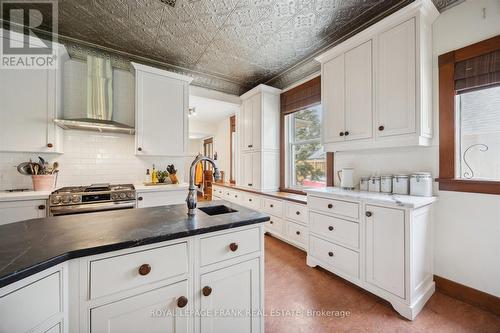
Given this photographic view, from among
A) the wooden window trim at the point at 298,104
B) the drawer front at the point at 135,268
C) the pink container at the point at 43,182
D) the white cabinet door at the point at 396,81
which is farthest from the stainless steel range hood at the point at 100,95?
the white cabinet door at the point at 396,81

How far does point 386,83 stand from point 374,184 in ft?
3.35

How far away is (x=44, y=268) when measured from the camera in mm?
678

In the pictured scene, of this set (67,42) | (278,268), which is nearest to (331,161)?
(278,268)

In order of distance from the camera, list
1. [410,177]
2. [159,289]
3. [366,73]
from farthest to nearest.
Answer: [366,73] < [410,177] < [159,289]

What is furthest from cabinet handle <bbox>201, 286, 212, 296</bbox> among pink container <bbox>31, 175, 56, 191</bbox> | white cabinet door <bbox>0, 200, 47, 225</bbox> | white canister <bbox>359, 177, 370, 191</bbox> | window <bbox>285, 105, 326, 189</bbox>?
pink container <bbox>31, 175, 56, 191</bbox>

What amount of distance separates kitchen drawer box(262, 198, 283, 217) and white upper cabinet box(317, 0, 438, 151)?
1273 mm

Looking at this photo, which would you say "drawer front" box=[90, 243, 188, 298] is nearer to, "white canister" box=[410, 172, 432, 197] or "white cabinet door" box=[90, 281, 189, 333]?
"white cabinet door" box=[90, 281, 189, 333]

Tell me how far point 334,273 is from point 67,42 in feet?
13.7

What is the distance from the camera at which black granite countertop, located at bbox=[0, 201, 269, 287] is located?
27.3 inches

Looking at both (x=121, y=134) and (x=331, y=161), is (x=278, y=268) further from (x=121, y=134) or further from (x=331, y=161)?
(x=121, y=134)

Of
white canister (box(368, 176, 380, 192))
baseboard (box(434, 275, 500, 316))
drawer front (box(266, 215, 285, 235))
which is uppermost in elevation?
white canister (box(368, 176, 380, 192))

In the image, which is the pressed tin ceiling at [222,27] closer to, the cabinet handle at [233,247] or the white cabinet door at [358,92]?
the white cabinet door at [358,92]

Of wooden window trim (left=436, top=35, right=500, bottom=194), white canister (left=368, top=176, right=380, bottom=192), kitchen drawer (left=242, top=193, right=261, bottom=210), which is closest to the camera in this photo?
wooden window trim (left=436, top=35, right=500, bottom=194)

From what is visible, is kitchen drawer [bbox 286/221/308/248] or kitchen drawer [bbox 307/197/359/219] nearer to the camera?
kitchen drawer [bbox 307/197/359/219]
